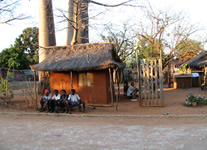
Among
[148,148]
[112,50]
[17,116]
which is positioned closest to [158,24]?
[112,50]

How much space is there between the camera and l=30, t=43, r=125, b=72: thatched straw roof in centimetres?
971

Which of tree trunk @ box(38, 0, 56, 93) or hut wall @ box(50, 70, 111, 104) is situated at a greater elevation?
tree trunk @ box(38, 0, 56, 93)

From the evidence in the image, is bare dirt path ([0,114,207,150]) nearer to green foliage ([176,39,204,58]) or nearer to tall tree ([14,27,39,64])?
tall tree ([14,27,39,64])

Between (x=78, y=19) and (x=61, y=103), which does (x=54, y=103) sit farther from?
(x=78, y=19)

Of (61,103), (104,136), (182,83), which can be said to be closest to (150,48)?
(182,83)

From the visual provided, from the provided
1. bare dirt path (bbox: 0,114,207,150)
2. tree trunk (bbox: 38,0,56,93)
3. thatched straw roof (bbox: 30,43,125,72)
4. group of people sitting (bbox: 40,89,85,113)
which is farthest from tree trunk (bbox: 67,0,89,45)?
bare dirt path (bbox: 0,114,207,150)

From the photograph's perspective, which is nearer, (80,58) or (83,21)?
(80,58)

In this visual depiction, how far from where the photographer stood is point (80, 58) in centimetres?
1053

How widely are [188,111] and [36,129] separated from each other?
223 inches

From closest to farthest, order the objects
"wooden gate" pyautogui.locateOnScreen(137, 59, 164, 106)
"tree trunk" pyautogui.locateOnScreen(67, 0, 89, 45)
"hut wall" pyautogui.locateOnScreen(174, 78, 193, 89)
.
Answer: "wooden gate" pyautogui.locateOnScreen(137, 59, 164, 106) → "tree trunk" pyautogui.locateOnScreen(67, 0, 89, 45) → "hut wall" pyautogui.locateOnScreen(174, 78, 193, 89)

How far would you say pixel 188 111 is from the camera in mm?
8062

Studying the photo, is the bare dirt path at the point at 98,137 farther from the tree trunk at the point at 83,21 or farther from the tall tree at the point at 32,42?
the tall tree at the point at 32,42

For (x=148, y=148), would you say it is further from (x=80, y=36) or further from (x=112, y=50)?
(x=80, y=36)

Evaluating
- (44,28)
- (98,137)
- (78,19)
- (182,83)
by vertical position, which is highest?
(78,19)
